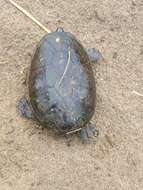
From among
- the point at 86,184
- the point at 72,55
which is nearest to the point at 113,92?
the point at 72,55

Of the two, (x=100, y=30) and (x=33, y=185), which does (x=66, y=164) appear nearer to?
(x=33, y=185)

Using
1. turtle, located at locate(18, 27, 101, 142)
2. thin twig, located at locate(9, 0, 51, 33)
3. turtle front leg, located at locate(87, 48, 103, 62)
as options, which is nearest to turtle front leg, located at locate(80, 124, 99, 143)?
turtle, located at locate(18, 27, 101, 142)

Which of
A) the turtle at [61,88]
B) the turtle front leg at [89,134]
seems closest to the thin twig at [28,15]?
the turtle at [61,88]

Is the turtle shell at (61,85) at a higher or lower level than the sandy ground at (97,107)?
higher

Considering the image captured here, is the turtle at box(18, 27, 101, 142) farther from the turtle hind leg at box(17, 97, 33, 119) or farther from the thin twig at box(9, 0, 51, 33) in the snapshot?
the thin twig at box(9, 0, 51, 33)

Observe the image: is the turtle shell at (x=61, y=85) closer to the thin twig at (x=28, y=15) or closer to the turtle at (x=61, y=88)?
the turtle at (x=61, y=88)

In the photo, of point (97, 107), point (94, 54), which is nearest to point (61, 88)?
point (97, 107)
